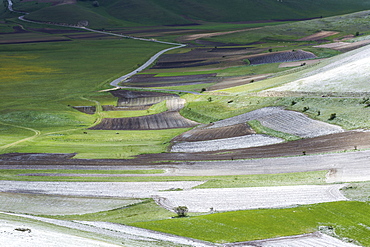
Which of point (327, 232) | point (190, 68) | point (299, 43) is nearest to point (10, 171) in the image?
point (327, 232)

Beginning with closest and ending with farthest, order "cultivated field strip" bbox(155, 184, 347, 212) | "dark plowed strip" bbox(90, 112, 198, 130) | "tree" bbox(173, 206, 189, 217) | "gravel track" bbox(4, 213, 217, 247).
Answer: "gravel track" bbox(4, 213, 217, 247), "tree" bbox(173, 206, 189, 217), "cultivated field strip" bbox(155, 184, 347, 212), "dark plowed strip" bbox(90, 112, 198, 130)

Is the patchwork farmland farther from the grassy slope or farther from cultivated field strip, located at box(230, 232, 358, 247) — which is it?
the grassy slope

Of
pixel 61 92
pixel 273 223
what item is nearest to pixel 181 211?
pixel 273 223

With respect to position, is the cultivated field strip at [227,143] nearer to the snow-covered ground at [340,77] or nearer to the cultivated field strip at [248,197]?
the cultivated field strip at [248,197]

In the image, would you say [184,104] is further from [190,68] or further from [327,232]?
[327,232]

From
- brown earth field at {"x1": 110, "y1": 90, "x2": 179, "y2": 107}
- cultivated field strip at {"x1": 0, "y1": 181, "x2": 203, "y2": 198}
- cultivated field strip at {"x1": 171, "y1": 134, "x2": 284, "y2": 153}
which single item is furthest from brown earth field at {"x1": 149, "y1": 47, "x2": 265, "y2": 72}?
cultivated field strip at {"x1": 0, "y1": 181, "x2": 203, "y2": 198}

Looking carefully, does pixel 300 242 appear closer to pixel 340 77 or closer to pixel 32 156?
pixel 32 156
